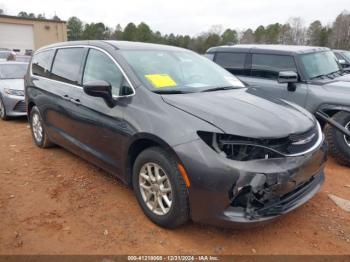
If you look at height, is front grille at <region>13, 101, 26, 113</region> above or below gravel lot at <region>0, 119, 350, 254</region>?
above

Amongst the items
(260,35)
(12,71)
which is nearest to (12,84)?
(12,71)

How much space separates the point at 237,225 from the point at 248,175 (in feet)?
1.38

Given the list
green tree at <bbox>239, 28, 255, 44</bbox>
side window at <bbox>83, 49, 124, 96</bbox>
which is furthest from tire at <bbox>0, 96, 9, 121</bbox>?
green tree at <bbox>239, 28, 255, 44</bbox>

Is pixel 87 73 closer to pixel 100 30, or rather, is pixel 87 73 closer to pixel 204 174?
pixel 204 174

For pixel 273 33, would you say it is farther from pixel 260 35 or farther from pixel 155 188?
pixel 155 188

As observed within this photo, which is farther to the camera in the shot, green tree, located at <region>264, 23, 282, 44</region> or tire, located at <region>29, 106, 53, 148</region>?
green tree, located at <region>264, 23, 282, 44</region>

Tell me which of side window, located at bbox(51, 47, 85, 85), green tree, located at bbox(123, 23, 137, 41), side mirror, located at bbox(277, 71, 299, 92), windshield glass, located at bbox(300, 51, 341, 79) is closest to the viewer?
side window, located at bbox(51, 47, 85, 85)

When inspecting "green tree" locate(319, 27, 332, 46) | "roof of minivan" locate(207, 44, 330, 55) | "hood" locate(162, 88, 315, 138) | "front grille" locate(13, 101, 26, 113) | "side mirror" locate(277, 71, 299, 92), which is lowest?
"front grille" locate(13, 101, 26, 113)

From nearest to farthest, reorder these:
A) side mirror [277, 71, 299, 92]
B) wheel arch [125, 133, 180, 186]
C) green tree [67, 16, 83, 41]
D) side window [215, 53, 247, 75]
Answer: wheel arch [125, 133, 180, 186] < side mirror [277, 71, 299, 92] < side window [215, 53, 247, 75] < green tree [67, 16, 83, 41]

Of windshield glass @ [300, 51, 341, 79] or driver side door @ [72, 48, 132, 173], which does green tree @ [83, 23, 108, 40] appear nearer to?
windshield glass @ [300, 51, 341, 79]

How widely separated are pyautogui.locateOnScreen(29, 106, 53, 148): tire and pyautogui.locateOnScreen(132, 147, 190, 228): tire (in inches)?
101

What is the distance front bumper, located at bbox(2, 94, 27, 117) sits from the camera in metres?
7.51

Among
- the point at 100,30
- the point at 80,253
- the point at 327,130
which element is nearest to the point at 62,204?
the point at 80,253

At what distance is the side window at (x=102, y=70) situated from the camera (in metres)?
3.44
